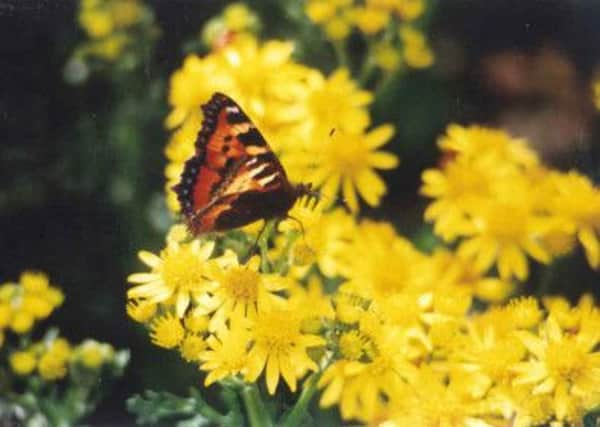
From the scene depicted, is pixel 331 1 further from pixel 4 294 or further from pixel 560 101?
pixel 4 294

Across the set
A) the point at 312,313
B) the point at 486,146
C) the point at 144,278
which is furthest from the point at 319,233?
the point at 486,146

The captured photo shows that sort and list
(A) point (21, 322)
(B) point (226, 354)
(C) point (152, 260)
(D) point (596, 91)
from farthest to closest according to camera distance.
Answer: (D) point (596, 91)
(A) point (21, 322)
(C) point (152, 260)
(B) point (226, 354)

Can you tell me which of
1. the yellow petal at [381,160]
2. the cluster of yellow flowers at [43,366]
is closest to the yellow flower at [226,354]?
the cluster of yellow flowers at [43,366]

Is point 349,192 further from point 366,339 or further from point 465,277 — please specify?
point 366,339

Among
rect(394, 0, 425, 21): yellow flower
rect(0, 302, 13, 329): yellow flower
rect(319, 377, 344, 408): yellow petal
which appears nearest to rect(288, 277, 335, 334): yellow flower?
rect(319, 377, 344, 408): yellow petal

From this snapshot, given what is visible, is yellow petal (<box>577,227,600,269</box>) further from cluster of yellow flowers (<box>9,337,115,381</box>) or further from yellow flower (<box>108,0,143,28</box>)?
yellow flower (<box>108,0,143,28</box>)

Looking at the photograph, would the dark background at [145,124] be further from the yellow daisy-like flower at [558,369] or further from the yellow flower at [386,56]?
the yellow daisy-like flower at [558,369]
